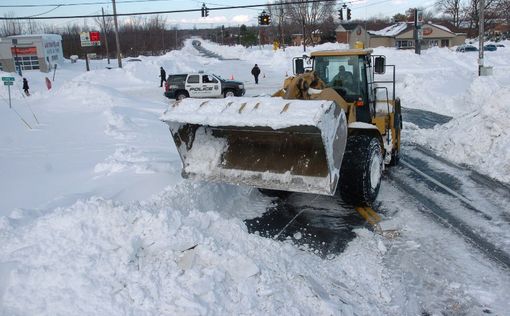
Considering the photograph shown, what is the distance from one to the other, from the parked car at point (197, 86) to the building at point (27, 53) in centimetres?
2906

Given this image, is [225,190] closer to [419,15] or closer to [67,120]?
[67,120]

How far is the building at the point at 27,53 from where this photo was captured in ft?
156

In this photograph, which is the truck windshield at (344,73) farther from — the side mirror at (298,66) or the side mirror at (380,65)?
the side mirror at (298,66)

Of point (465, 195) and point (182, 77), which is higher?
point (182, 77)

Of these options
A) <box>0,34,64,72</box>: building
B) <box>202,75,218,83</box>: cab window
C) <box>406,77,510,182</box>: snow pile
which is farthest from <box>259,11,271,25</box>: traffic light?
Answer: <box>0,34,64,72</box>: building

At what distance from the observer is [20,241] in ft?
17.7

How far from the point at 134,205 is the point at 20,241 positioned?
4.50ft

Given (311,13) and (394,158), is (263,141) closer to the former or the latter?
(394,158)

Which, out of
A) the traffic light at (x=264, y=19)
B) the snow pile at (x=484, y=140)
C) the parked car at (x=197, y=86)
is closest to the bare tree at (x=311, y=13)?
the traffic light at (x=264, y=19)

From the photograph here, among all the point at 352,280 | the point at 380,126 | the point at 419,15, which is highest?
the point at 419,15

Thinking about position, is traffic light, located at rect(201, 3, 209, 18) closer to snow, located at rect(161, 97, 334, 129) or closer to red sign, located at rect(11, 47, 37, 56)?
snow, located at rect(161, 97, 334, 129)

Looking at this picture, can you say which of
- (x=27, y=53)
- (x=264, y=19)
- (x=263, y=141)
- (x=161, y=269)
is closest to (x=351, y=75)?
(x=263, y=141)

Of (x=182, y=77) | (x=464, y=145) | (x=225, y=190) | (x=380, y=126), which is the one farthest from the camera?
(x=182, y=77)

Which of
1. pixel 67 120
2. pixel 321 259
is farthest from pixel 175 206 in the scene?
pixel 67 120
